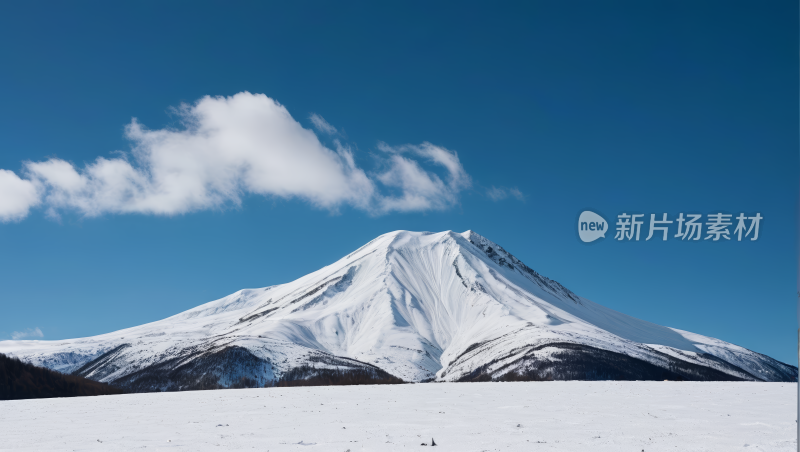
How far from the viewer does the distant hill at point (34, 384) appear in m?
44.5

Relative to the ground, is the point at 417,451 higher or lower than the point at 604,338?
lower

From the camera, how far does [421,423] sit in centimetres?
2053

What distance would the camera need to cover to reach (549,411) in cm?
2359

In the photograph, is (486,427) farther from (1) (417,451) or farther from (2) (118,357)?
(2) (118,357)

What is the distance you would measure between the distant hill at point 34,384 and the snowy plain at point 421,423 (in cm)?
1680

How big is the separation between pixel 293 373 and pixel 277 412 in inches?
4345

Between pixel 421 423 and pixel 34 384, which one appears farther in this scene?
pixel 34 384

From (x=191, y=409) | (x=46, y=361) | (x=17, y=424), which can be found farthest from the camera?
(x=46, y=361)

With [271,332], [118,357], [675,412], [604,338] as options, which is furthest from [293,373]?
[675,412]

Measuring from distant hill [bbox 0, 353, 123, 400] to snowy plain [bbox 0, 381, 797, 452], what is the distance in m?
16.8

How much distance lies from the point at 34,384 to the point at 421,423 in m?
42.2

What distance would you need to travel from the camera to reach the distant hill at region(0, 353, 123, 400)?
1751 inches

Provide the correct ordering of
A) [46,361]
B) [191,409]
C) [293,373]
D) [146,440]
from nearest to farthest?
[146,440] → [191,409] → [293,373] → [46,361]

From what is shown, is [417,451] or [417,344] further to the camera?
[417,344]
